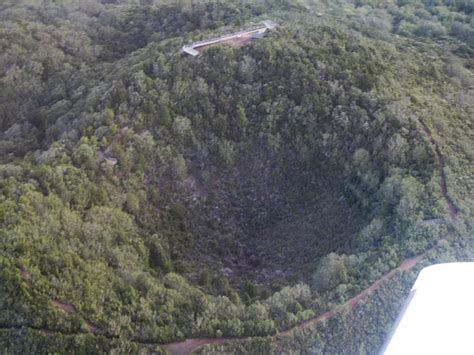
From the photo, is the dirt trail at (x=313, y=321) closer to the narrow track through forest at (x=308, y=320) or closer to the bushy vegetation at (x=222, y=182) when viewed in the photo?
the narrow track through forest at (x=308, y=320)

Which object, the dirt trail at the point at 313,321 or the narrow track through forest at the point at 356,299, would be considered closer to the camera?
the dirt trail at the point at 313,321

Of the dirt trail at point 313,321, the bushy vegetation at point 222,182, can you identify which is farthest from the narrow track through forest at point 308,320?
the bushy vegetation at point 222,182

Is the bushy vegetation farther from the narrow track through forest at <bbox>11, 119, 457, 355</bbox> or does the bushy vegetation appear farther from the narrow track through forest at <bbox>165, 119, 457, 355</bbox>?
the narrow track through forest at <bbox>165, 119, 457, 355</bbox>

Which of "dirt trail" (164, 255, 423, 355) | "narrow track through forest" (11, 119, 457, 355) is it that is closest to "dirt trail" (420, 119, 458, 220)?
"narrow track through forest" (11, 119, 457, 355)

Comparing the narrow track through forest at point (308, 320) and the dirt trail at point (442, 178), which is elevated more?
the dirt trail at point (442, 178)

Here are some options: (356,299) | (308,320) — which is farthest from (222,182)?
(356,299)

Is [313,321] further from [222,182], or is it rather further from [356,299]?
[222,182]
